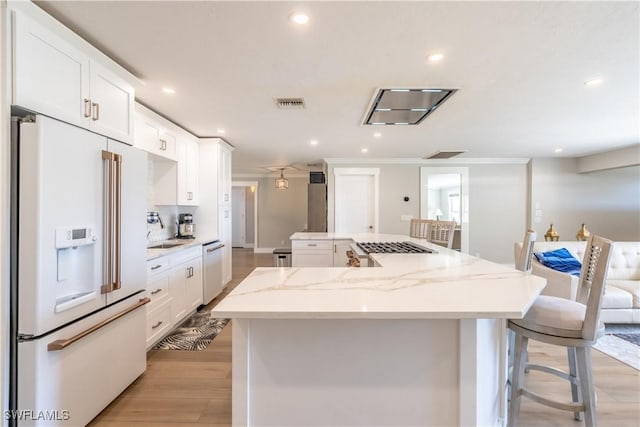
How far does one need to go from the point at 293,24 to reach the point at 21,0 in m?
1.28

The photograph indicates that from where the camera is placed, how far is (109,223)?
182 centimetres

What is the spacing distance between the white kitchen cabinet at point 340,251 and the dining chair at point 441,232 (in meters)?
1.01

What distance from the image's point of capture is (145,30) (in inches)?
68.2

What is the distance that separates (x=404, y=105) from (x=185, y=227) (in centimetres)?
311

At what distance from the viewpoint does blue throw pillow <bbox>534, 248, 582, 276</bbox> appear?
327 cm

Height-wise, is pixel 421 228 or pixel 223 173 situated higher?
pixel 223 173

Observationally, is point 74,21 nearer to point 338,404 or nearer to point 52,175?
point 52,175

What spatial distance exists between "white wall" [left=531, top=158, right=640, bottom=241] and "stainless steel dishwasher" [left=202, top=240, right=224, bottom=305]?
19.8ft

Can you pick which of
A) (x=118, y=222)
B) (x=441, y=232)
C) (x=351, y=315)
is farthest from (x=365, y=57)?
(x=441, y=232)

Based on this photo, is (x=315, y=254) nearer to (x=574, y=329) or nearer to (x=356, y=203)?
(x=356, y=203)

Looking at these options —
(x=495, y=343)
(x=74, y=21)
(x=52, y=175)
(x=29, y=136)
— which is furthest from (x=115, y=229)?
(x=495, y=343)

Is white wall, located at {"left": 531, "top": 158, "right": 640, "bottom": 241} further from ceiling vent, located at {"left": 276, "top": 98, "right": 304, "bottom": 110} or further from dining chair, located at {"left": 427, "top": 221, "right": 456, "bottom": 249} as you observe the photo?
ceiling vent, located at {"left": 276, "top": 98, "right": 304, "bottom": 110}

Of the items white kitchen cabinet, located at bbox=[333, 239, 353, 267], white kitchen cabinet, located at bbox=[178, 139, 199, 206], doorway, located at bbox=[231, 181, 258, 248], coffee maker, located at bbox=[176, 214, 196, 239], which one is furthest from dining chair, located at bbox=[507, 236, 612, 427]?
doorway, located at bbox=[231, 181, 258, 248]

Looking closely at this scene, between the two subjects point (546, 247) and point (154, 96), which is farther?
point (546, 247)
